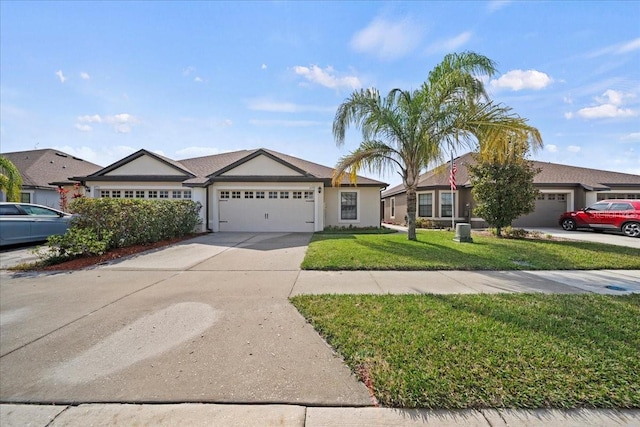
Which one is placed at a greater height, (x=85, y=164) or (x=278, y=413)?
(x=85, y=164)

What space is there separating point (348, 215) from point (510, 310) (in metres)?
13.2

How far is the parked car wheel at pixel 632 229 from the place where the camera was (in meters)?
13.1

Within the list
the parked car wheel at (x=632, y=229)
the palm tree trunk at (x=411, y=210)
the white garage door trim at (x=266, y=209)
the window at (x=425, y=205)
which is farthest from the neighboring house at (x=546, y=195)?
the white garage door trim at (x=266, y=209)

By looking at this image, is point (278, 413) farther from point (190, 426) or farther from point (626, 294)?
point (626, 294)

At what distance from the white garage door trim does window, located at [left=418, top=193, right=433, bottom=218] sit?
8136 mm

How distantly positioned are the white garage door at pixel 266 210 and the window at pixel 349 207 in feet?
7.26

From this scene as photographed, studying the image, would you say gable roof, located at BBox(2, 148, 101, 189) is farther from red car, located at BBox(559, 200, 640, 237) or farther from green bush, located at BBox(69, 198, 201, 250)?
red car, located at BBox(559, 200, 640, 237)

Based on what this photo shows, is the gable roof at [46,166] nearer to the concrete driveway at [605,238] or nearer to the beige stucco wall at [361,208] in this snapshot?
the beige stucco wall at [361,208]

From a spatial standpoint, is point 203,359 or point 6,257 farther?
point 6,257

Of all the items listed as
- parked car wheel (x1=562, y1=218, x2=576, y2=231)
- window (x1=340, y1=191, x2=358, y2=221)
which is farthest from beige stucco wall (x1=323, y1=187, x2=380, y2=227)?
parked car wheel (x1=562, y1=218, x2=576, y2=231)

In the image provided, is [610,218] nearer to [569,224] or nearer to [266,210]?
[569,224]

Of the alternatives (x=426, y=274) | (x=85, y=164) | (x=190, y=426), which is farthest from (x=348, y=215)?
(x=85, y=164)

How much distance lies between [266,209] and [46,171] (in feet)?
59.7

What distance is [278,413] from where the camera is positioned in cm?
229
